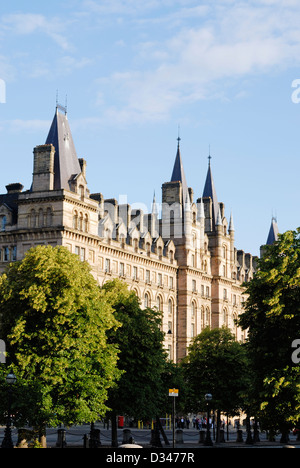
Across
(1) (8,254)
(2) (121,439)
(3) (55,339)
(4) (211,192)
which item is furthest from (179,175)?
(3) (55,339)

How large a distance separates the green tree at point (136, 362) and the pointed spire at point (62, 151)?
26767mm

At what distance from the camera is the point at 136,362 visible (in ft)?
189

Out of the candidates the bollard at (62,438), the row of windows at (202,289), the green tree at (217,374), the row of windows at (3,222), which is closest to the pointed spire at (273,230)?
the row of windows at (202,289)

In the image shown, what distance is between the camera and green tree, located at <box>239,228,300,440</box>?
136 ft

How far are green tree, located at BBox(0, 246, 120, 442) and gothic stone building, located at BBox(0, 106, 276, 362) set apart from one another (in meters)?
34.3

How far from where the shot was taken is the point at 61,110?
8856cm

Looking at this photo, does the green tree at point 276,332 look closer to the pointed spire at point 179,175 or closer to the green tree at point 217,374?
the green tree at point 217,374

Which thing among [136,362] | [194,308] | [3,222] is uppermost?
[3,222]

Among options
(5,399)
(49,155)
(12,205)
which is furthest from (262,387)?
(12,205)

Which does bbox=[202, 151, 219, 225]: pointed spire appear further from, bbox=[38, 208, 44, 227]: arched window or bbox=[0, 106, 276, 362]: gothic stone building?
bbox=[38, 208, 44, 227]: arched window

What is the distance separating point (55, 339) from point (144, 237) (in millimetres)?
62755

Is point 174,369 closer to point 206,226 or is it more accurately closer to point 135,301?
point 135,301

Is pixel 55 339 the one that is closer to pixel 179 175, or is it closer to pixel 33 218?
pixel 33 218

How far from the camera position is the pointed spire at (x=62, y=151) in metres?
84.9
